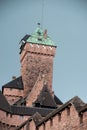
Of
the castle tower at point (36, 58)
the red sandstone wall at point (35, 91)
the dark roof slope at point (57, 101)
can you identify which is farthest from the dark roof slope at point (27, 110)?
the castle tower at point (36, 58)

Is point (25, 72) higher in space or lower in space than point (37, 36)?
lower

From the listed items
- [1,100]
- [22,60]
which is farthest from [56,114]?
[22,60]

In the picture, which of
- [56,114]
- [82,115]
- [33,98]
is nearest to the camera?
[82,115]

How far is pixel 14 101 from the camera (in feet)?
249

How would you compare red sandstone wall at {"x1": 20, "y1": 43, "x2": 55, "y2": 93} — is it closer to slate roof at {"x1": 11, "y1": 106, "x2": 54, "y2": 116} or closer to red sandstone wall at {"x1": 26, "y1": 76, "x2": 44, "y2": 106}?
red sandstone wall at {"x1": 26, "y1": 76, "x2": 44, "y2": 106}

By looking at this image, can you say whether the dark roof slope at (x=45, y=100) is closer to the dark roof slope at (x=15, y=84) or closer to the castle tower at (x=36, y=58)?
the castle tower at (x=36, y=58)

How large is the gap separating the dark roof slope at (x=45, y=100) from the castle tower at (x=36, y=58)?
4073 millimetres

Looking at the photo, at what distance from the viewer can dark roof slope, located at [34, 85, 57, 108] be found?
67.1 meters

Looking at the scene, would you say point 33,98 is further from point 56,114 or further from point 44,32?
point 56,114

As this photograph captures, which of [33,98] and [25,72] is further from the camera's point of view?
[25,72]

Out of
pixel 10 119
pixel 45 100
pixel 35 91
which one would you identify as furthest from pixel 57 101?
pixel 10 119

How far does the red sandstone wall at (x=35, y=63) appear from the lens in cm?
7769

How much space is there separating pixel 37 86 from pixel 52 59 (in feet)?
22.7

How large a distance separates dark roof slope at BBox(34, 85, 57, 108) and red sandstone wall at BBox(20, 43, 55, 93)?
14.4 ft
